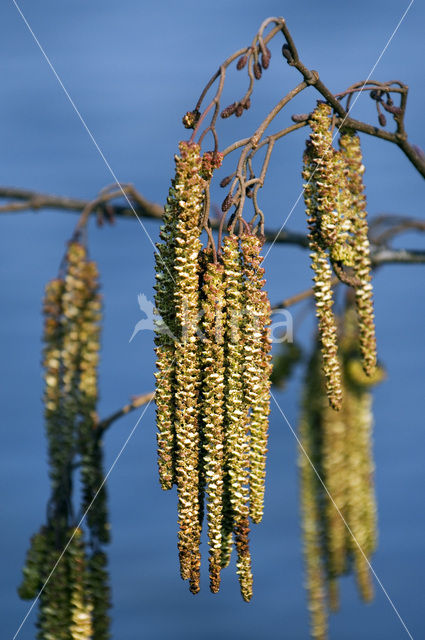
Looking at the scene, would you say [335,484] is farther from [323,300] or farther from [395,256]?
[323,300]

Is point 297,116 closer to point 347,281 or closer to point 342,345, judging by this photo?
point 347,281

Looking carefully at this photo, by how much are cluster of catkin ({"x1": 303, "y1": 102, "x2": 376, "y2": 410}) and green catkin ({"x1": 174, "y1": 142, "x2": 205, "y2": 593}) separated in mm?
263

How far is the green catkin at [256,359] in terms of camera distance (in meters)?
1.60

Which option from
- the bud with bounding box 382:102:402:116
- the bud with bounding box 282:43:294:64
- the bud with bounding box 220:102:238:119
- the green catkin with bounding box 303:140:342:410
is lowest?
the green catkin with bounding box 303:140:342:410

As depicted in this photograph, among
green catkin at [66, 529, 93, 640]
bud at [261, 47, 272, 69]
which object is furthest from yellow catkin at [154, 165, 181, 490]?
green catkin at [66, 529, 93, 640]

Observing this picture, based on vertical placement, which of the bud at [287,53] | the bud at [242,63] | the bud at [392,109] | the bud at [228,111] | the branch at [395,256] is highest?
the branch at [395,256]

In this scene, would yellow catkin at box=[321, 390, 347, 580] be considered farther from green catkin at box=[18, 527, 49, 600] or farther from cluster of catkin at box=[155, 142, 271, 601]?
cluster of catkin at box=[155, 142, 271, 601]

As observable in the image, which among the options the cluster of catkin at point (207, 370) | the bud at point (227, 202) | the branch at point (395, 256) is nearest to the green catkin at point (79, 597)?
the cluster of catkin at point (207, 370)

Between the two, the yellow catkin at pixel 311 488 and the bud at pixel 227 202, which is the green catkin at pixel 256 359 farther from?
the yellow catkin at pixel 311 488

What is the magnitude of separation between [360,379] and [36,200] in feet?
3.47

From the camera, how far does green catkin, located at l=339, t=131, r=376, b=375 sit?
192 cm

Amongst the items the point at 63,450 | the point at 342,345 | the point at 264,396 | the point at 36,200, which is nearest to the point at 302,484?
the point at 342,345

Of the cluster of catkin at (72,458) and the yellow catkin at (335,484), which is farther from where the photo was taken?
the yellow catkin at (335,484)

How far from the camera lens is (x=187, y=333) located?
1.60 metres
